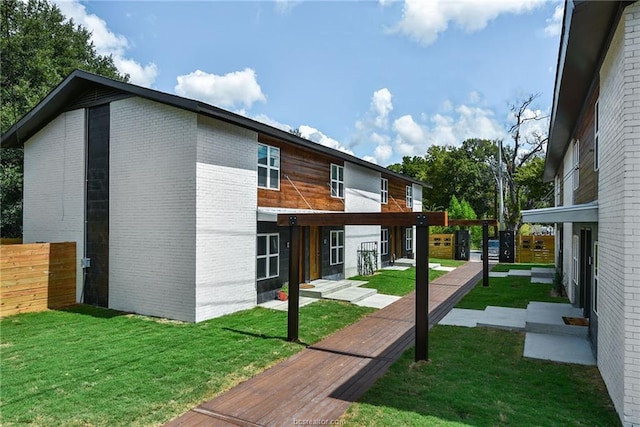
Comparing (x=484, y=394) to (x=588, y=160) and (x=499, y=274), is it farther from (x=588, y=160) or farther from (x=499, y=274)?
(x=499, y=274)

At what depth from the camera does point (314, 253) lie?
1404cm

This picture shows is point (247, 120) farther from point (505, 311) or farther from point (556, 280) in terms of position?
point (556, 280)

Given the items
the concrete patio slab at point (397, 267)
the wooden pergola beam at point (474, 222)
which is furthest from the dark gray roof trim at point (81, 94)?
the concrete patio slab at point (397, 267)

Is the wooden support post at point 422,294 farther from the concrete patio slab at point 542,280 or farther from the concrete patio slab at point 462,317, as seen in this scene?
the concrete patio slab at point 542,280

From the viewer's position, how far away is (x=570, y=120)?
10125 millimetres

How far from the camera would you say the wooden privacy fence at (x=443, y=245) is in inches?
1010

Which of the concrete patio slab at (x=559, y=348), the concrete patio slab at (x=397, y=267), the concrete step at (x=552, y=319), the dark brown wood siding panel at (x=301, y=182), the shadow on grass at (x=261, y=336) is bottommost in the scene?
the concrete patio slab at (x=397, y=267)

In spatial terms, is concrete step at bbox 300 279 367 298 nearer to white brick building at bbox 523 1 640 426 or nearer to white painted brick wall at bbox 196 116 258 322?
white painted brick wall at bbox 196 116 258 322

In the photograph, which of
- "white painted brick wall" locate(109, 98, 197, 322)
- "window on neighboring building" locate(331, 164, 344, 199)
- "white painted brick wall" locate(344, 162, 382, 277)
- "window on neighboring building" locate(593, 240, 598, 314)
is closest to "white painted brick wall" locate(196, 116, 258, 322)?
"white painted brick wall" locate(109, 98, 197, 322)

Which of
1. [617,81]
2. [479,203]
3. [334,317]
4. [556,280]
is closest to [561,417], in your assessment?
[617,81]

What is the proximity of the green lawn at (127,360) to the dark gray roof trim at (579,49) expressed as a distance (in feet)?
21.5

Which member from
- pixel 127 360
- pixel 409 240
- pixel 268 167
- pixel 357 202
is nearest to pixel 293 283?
pixel 127 360

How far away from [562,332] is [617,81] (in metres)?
5.22

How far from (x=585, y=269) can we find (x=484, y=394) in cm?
496
